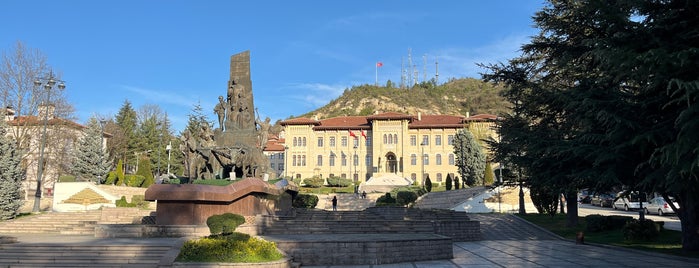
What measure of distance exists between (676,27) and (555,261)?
20.8 ft

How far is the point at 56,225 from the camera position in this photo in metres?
19.3

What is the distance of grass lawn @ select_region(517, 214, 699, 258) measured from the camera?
1494 cm

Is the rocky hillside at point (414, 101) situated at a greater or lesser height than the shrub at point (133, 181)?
greater

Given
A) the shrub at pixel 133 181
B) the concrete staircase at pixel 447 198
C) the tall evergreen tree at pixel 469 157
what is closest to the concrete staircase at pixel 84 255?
the shrub at pixel 133 181

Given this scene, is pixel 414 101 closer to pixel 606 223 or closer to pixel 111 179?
pixel 111 179

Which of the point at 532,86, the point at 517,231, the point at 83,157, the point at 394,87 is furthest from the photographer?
the point at 394,87

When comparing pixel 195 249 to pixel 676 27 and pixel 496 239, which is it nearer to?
pixel 676 27

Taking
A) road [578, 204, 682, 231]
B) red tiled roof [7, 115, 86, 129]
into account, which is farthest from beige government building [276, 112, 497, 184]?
red tiled roof [7, 115, 86, 129]

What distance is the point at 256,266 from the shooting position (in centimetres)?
925

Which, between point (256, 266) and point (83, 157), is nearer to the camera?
point (256, 266)

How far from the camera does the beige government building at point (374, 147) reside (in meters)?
65.7

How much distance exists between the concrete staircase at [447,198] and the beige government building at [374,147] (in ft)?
78.6

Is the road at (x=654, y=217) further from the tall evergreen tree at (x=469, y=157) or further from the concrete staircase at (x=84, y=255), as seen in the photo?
the concrete staircase at (x=84, y=255)

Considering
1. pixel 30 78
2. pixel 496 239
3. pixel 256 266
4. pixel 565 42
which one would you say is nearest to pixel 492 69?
pixel 565 42
